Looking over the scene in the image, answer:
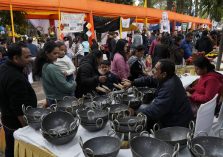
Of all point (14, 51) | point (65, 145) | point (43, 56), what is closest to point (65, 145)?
point (65, 145)

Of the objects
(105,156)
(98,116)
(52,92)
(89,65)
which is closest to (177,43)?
(89,65)

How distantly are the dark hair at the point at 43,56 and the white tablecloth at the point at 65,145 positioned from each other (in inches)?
36.1

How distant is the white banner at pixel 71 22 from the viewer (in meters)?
6.50

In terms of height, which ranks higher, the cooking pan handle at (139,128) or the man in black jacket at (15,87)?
the man in black jacket at (15,87)

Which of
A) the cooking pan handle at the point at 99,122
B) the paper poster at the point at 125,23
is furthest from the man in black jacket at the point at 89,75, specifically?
the paper poster at the point at 125,23

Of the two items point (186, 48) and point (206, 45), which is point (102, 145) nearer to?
point (186, 48)

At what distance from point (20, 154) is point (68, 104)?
0.63 m

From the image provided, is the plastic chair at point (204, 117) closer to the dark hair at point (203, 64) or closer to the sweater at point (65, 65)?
the dark hair at point (203, 64)

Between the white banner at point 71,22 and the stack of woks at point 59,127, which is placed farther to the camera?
the white banner at point 71,22

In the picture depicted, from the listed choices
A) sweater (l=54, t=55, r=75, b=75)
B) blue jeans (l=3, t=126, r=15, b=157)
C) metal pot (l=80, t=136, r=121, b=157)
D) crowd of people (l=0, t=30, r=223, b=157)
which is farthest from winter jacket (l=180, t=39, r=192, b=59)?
metal pot (l=80, t=136, r=121, b=157)

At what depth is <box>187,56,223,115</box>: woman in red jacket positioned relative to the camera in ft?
8.83

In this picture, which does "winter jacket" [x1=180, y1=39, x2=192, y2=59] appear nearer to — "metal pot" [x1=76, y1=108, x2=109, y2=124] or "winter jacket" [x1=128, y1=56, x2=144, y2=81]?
"winter jacket" [x1=128, y1=56, x2=144, y2=81]

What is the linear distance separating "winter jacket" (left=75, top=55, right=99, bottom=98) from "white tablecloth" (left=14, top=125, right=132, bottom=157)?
116cm

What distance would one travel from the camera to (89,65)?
3344 millimetres
